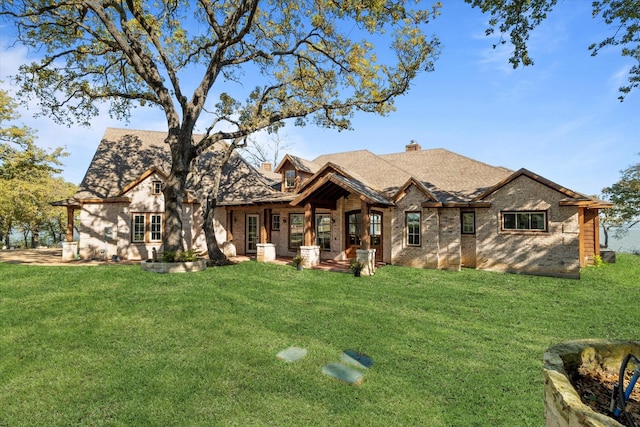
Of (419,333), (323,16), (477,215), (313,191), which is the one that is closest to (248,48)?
(323,16)

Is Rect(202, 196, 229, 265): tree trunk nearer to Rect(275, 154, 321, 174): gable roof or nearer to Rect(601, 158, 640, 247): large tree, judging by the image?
Rect(275, 154, 321, 174): gable roof

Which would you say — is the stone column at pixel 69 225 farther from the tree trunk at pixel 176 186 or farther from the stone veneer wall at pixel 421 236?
the stone veneer wall at pixel 421 236

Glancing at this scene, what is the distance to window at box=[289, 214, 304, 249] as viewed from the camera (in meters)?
18.3

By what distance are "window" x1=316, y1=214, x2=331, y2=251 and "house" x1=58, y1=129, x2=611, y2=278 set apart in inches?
2.4

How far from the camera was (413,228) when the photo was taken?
15828mm

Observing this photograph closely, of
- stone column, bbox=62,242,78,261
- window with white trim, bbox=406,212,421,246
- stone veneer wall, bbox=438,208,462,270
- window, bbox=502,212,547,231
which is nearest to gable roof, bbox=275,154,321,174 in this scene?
window with white trim, bbox=406,212,421,246

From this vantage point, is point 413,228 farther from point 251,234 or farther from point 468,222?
point 251,234

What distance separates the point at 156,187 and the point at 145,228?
95.2 inches

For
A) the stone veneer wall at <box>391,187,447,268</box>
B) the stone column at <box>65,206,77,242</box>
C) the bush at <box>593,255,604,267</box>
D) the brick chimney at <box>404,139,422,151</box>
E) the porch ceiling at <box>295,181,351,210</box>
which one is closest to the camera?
the porch ceiling at <box>295,181,351,210</box>

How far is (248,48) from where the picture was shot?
615 inches

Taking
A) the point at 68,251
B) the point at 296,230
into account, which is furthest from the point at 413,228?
the point at 68,251

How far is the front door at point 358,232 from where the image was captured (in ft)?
55.1

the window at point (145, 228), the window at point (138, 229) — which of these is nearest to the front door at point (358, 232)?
the window at point (145, 228)

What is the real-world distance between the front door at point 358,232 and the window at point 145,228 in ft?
35.6
